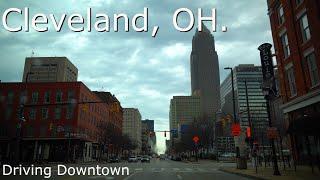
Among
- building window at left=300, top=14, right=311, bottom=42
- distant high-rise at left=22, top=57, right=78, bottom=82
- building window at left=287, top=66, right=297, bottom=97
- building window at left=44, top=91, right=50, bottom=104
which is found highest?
distant high-rise at left=22, top=57, right=78, bottom=82

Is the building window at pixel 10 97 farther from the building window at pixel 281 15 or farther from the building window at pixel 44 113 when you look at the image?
the building window at pixel 281 15

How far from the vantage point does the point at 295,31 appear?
100.0 feet

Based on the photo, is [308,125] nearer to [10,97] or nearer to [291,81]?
[291,81]

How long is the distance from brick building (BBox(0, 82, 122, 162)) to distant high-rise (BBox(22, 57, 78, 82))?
3560 centimetres

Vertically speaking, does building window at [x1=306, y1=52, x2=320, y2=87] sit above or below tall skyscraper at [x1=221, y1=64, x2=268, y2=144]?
below

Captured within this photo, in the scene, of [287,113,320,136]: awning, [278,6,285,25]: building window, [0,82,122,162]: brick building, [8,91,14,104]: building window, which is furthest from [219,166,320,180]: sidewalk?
[8,91,14,104]: building window

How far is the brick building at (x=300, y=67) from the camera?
26.3 m

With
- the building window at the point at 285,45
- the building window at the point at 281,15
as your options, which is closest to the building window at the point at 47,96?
the building window at the point at 281,15

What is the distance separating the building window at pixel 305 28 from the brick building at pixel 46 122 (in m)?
46.3

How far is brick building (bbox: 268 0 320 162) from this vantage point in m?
26.3

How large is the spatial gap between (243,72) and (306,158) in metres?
26.8

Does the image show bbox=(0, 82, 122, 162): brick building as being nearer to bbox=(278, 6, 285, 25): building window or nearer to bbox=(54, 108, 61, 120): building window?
bbox=(54, 108, 61, 120): building window

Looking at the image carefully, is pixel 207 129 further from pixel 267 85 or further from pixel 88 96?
pixel 267 85

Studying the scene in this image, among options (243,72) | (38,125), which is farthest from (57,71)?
(243,72)
